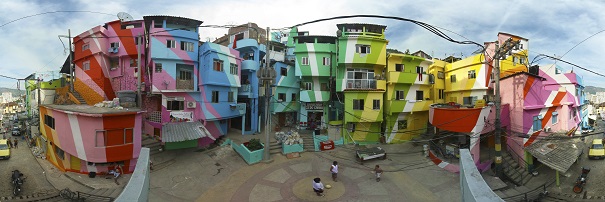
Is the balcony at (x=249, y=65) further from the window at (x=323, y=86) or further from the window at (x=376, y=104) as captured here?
the window at (x=376, y=104)

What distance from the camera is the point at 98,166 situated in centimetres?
1518

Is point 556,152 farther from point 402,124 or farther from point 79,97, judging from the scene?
point 79,97

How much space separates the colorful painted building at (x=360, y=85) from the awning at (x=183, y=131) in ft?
41.4

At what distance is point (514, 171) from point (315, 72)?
17.6 meters

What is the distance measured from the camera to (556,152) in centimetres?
1634

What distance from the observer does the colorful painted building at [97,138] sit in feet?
47.0

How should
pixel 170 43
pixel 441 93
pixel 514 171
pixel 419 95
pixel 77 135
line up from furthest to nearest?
pixel 441 93 → pixel 419 95 → pixel 170 43 → pixel 514 171 → pixel 77 135

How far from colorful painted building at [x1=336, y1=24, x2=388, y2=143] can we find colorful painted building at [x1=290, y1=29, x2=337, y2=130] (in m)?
2.05

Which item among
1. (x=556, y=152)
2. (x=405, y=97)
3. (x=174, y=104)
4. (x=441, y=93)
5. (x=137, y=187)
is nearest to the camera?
(x=137, y=187)

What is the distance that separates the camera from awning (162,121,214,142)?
56.6 feet

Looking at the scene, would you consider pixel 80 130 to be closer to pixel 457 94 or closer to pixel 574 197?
pixel 574 197

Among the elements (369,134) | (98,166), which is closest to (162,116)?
(98,166)

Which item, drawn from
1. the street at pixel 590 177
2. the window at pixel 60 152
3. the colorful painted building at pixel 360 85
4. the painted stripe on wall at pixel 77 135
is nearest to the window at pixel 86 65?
the window at pixel 60 152

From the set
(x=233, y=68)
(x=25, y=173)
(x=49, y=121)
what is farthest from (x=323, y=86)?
(x=25, y=173)
